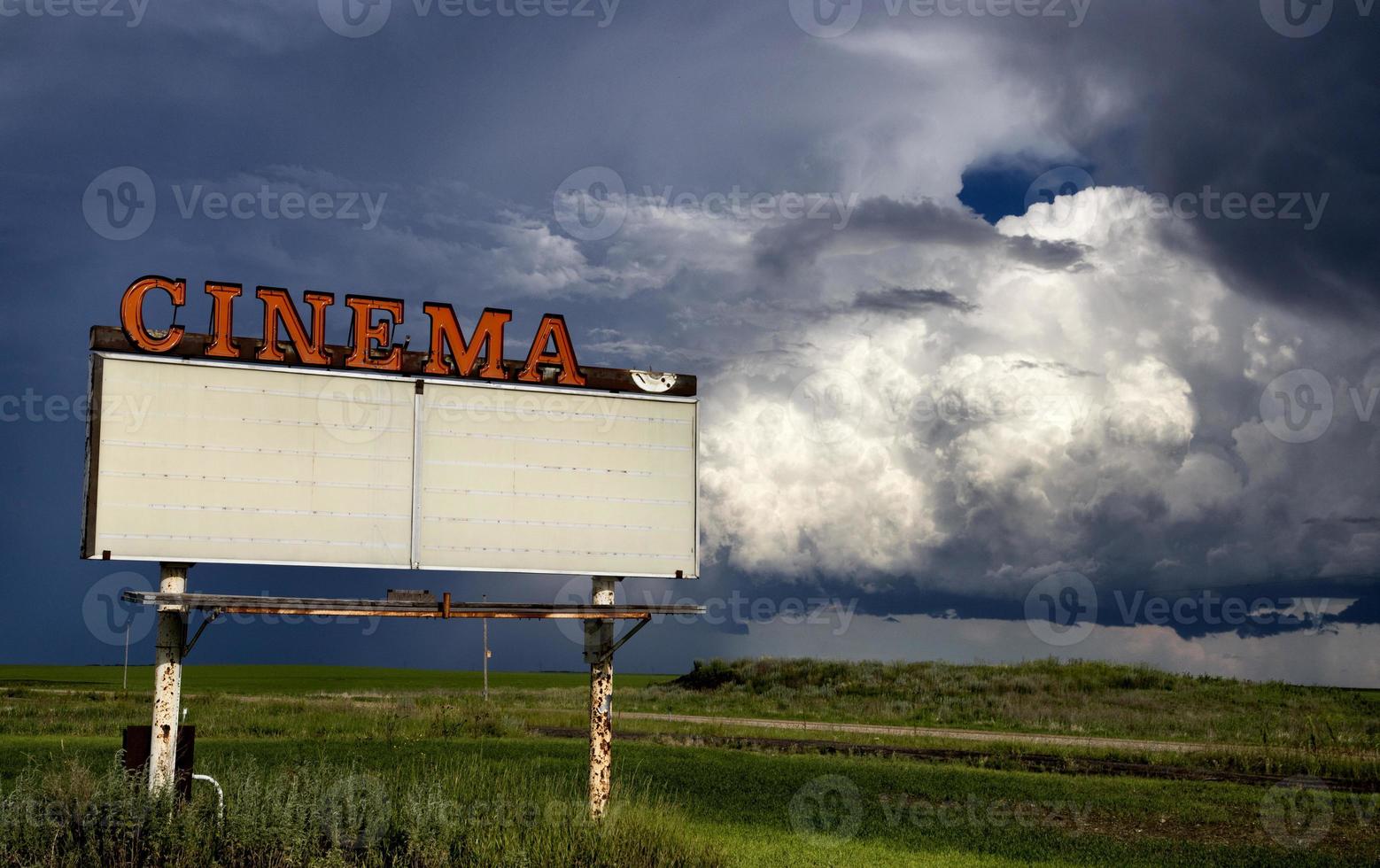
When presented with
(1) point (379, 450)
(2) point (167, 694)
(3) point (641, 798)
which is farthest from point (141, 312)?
(3) point (641, 798)

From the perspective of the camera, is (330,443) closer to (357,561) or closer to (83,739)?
(357,561)

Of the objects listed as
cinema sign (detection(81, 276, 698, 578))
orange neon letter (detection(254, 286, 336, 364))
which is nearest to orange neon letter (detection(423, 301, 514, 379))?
cinema sign (detection(81, 276, 698, 578))

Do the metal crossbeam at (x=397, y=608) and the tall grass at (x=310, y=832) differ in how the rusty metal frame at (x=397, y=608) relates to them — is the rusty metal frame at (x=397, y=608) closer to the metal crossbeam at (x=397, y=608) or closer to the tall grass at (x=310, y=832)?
the metal crossbeam at (x=397, y=608)

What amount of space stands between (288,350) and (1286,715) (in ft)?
149

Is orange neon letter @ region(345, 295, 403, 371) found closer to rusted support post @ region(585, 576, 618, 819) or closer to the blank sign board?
the blank sign board

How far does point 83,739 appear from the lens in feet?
106

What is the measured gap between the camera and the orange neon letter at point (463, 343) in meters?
16.2

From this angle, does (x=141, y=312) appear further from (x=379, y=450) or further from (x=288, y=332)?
(x=379, y=450)

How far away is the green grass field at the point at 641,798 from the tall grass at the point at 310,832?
3cm

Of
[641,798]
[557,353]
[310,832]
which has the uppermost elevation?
[557,353]

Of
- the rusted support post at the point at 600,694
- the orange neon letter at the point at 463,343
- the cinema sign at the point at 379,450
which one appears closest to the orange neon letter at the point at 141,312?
the cinema sign at the point at 379,450

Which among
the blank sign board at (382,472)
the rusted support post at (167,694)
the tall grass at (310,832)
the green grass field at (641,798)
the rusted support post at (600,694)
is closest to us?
the tall grass at (310,832)

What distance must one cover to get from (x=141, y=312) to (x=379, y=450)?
12.5ft

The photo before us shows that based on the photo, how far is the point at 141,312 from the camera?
15.3 metres
